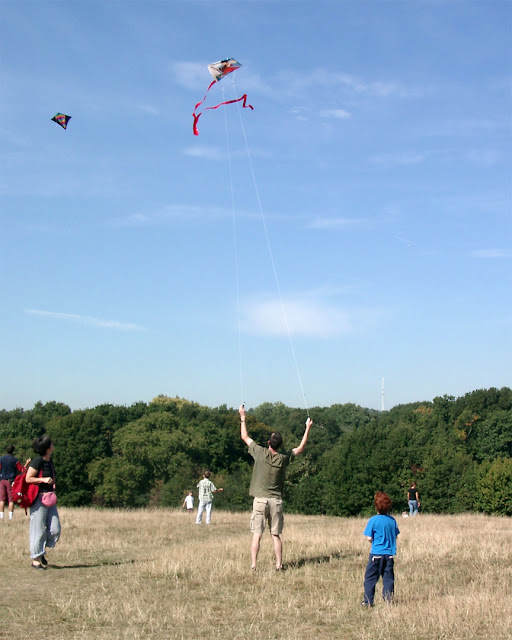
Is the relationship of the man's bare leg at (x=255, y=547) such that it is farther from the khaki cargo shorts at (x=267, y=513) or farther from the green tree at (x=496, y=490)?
the green tree at (x=496, y=490)

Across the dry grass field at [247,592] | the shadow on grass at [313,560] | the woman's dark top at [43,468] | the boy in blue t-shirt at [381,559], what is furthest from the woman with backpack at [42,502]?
the boy in blue t-shirt at [381,559]

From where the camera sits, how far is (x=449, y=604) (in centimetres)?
720

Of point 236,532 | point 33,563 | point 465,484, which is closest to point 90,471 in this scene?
point 465,484

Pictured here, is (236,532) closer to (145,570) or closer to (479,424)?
(145,570)

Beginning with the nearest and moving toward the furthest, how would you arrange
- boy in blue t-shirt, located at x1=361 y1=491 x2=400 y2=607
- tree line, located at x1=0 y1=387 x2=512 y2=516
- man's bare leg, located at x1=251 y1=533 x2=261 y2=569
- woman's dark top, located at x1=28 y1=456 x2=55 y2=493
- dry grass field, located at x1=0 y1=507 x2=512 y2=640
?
dry grass field, located at x1=0 y1=507 x2=512 y2=640, boy in blue t-shirt, located at x1=361 y1=491 x2=400 y2=607, woman's dark top, located at x1=28 y1=456 x2=55 y2=493, man's bare leg, located at x1=251 y1=533 x2=261 y2=569, tree line, located at x1=0 y1=387 x2=512 y2=516

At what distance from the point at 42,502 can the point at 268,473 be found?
10.4 ft

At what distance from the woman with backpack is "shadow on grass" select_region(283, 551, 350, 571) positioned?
340 centimetres

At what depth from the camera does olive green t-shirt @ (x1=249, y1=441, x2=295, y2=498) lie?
31.2 feet

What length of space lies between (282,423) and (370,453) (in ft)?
171

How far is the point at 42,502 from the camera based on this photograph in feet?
30.2

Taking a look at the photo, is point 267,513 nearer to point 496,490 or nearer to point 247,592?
point 247,592

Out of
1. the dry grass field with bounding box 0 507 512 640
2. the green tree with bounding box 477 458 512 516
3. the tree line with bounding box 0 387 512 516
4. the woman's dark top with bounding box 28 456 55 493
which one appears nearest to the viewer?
the dry grass field with bounding box 0 507 512 640

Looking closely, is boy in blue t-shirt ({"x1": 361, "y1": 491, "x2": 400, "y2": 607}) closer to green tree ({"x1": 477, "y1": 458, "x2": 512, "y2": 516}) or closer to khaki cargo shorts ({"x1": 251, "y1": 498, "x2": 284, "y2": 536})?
khaki cargo shorts ({"x1": 251, "y1": 498, "x2": 284, "y2": 536})

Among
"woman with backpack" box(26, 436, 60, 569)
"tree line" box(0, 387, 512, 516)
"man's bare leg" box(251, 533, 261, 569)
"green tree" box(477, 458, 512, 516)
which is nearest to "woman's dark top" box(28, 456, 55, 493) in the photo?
"woman with backpack" box(26, 436, 60, 569)
